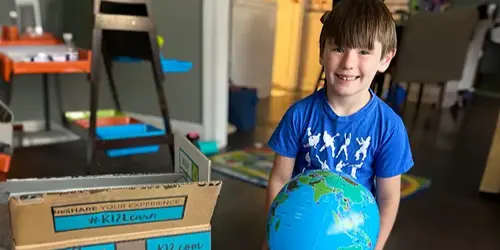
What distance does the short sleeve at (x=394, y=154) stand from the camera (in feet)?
3.46

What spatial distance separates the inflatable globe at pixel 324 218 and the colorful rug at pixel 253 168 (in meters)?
1.29

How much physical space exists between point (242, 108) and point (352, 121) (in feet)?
6.81

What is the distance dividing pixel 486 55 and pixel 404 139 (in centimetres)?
470

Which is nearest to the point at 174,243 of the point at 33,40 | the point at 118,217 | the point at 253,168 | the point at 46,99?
the point at 118,217

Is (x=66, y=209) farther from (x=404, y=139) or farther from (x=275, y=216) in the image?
(x=404, y=139)

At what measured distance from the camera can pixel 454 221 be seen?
186cm

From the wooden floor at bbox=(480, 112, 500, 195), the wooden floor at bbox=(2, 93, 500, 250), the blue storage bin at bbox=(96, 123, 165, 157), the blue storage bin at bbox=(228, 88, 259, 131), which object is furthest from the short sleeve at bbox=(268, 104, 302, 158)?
the blue storage bin at bbox=(228, 88, 259, 131)

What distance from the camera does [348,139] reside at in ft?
3.50

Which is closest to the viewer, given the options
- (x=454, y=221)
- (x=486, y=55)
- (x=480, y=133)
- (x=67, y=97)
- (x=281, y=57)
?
(x=454, y=221)

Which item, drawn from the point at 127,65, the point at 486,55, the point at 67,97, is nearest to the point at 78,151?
the point at 67,97

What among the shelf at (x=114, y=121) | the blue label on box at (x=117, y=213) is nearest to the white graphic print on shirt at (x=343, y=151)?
the blue label on box at (x=117, y=213)

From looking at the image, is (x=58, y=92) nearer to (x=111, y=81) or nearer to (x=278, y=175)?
(x=111, y=81)

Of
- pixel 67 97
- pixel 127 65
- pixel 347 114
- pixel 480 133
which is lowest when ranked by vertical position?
pixel 480 133

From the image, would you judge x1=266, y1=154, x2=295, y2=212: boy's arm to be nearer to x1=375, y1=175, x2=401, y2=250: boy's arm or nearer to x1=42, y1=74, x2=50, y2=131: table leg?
x1=375, y1=175, x2=401, y2=250: boy's arm
